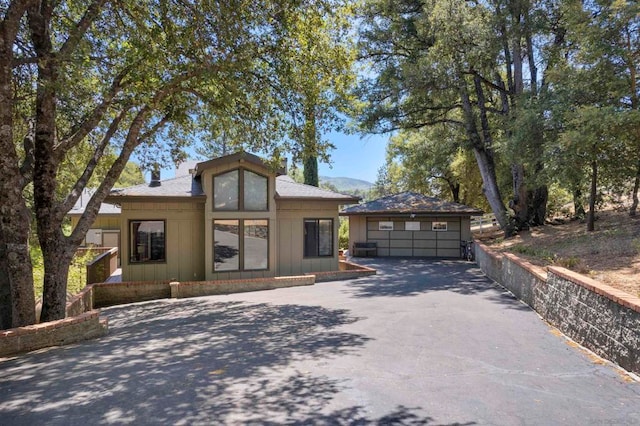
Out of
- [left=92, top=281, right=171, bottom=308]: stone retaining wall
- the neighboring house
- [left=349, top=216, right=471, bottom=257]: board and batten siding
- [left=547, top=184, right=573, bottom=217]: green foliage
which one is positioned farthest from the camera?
[left=547, top=184, right=573, bottom=217]: green foliage

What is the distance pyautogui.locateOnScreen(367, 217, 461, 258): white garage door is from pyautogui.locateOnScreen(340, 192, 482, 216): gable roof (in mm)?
679

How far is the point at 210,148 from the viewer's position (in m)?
12.6

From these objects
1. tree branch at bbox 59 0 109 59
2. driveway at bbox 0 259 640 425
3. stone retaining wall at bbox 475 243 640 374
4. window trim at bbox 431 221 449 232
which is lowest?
driveway at bbox 0 259 640 425

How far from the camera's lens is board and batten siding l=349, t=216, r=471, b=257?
21.5m

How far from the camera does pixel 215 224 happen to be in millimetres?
13391

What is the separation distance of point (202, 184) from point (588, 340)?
11.3m

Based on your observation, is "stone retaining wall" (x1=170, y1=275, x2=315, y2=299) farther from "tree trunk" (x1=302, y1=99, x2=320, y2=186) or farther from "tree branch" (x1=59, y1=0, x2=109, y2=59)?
"tree branch" (x1=59, y1=0, x2=109, y2=59)

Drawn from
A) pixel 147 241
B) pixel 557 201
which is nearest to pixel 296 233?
pixel 147 241

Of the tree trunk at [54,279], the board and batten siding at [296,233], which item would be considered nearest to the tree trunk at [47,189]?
the tree trunk at [54,279]

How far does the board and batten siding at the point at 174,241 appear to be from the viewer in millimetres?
12820

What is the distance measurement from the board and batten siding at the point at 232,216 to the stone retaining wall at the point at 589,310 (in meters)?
7.94

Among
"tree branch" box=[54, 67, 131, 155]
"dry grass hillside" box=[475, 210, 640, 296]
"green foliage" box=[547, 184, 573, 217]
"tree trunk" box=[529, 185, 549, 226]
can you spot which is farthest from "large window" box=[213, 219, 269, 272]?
"green foliage" box=[547, 184, 573, 217]

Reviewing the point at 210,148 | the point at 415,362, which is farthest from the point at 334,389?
the point at 210,148

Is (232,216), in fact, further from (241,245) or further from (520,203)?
(520,203)
